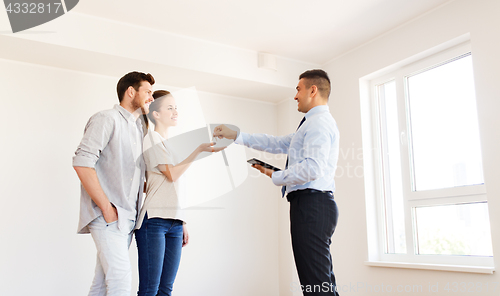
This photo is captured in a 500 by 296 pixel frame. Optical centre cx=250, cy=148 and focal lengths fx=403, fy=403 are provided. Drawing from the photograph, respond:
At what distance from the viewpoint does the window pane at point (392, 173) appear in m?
3.20

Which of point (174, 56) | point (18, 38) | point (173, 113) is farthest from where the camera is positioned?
point (174, 56)

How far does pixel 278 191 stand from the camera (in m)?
4.09

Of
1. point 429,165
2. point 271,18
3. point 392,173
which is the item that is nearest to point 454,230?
point 429,165

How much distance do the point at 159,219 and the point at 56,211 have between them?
5.42 ft

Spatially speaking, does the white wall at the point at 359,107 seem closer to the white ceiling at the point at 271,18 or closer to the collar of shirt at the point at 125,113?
the white ceiling at the point at 271,18

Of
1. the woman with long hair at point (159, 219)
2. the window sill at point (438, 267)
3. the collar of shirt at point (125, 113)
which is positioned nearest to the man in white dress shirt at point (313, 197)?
the woman with long hair at point (159, 219)

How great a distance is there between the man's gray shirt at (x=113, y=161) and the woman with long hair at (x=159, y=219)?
0.07m

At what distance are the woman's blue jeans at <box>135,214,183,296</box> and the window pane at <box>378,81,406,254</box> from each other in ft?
6.46

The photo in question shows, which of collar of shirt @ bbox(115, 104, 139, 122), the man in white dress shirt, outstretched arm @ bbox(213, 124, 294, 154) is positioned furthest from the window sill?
collar of shirt @ bbox(115, 104, 139, 122)

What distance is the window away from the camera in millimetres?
2658

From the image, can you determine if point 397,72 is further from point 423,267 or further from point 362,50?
point 423,267

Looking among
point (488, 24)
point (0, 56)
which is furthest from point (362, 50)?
point (0, 56)

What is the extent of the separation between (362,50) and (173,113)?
2.03m

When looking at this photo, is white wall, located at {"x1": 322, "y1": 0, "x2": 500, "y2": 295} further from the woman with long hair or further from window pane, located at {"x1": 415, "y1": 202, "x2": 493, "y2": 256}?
the woman with long hair
